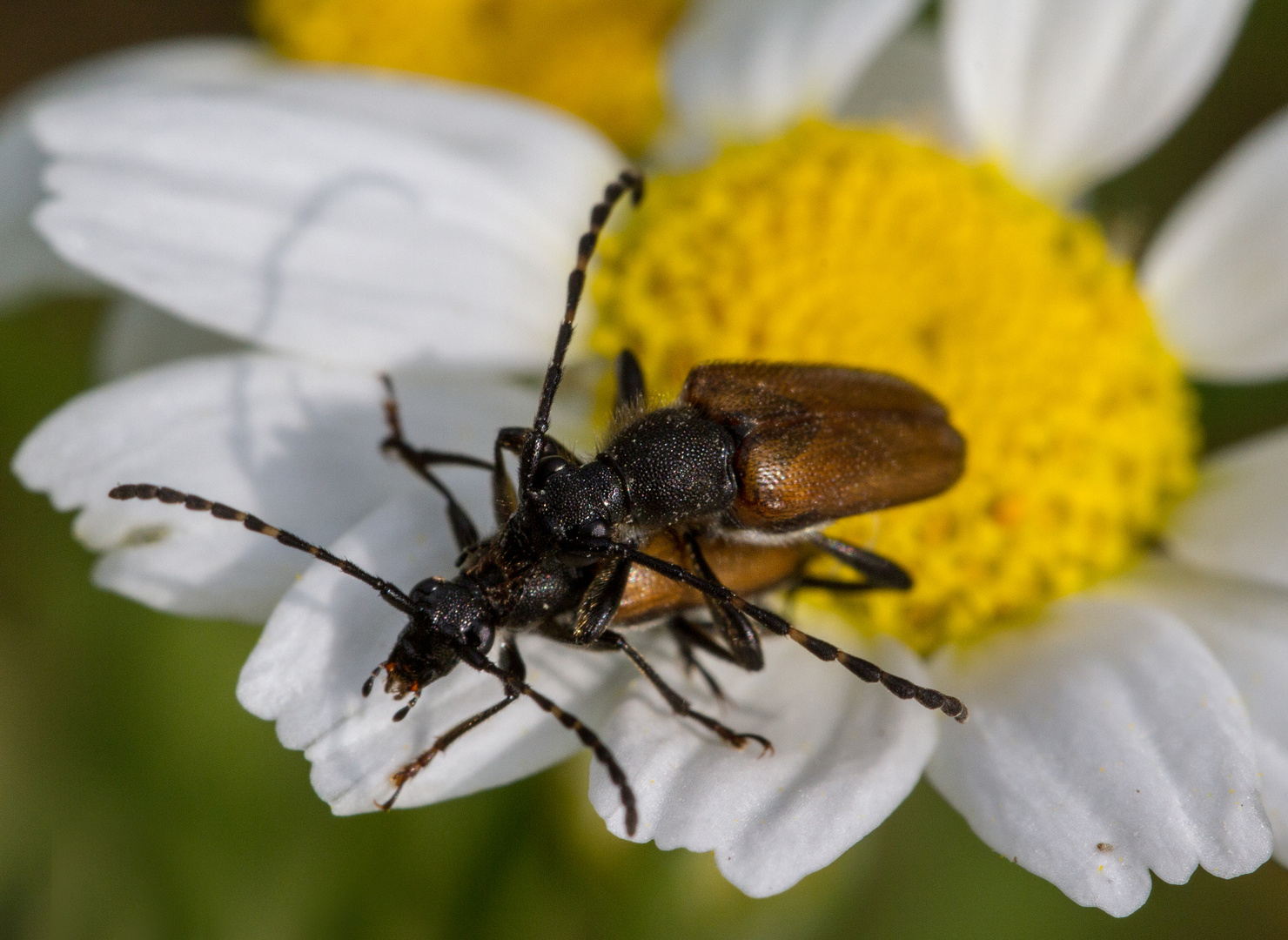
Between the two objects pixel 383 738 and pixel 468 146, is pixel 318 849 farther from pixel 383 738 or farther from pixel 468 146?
pixel 468 146

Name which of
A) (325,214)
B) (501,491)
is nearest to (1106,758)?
(501,491)

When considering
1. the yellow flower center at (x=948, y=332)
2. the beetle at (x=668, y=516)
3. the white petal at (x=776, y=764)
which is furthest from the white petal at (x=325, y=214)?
the white petal at (x=776, y=764)

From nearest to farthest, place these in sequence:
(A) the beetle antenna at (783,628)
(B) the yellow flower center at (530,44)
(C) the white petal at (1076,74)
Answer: (A) the beetle antenna at (783,628), (C) the white petal at (1076,74), (B) the yellow flower center at (530,44)

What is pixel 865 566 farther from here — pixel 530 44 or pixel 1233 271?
pixel 530 44

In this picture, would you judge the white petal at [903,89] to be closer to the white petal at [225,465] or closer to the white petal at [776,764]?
the white petal at [225,465]

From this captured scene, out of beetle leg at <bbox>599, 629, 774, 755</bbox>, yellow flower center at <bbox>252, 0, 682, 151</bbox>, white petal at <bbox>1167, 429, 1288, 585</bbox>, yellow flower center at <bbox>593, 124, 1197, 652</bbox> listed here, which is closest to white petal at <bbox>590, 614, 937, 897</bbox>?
beetle leg at <bbox>599, 629, 774, 755</bbox>

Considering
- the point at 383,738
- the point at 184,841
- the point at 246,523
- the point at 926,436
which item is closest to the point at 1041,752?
the point at 926,436
